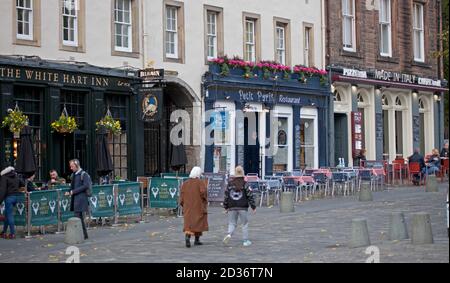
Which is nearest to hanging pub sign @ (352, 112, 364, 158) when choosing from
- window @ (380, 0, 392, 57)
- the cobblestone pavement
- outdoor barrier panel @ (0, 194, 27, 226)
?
window @ (380, 0, 392, 57)

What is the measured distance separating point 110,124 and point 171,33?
16.2 feet

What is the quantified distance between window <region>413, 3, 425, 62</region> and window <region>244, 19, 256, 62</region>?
13.8 meters

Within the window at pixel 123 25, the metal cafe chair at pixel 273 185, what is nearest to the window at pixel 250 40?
the window at pixel 123 25

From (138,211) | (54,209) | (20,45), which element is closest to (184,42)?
(20,45)

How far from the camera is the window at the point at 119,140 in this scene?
3189 centimetres

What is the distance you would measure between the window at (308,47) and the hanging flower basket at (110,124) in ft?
41.0

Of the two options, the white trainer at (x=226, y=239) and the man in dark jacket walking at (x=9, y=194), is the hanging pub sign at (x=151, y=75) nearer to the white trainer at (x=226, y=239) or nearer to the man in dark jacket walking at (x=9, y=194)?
the man in dark jacket walking at (x=9, y=194)

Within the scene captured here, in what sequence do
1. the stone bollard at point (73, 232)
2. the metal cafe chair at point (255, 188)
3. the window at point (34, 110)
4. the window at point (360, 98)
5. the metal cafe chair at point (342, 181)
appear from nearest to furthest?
the stone bollard at point (73, 232), the window at point (34, 110), the metal cafe chair at point (255, 188), the metal cafe chair at point (342, 181), the window at point (360, 98)

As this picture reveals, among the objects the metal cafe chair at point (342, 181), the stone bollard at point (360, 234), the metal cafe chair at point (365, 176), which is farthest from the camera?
the metal cafe chair at point (365, 176)

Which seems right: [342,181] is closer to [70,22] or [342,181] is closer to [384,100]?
[70,22]

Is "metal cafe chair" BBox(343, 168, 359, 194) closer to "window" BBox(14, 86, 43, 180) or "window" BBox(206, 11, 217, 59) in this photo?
"window" BBox(206, 11, 217, 59)

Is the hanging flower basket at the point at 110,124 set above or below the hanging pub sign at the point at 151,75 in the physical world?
below

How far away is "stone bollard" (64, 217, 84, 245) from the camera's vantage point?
20.7 meters

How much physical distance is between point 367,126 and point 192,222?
26.3 meters
